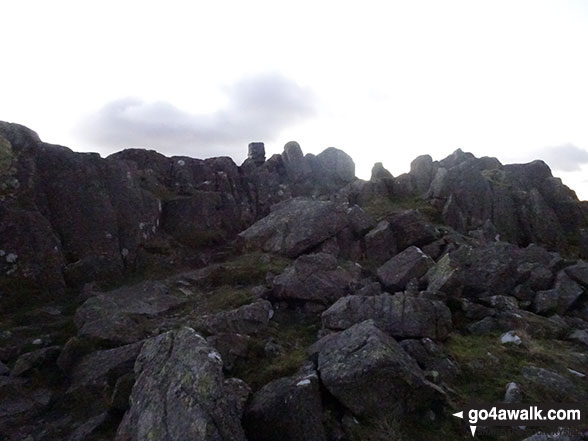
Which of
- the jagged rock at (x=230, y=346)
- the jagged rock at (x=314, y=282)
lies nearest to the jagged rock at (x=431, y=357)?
the jagged rock at (x=230, y=346)

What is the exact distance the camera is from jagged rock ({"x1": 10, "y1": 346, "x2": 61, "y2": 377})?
14156 mm

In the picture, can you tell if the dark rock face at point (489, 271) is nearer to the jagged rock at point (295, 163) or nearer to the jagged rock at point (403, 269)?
the jagged rock at point (403, 269)

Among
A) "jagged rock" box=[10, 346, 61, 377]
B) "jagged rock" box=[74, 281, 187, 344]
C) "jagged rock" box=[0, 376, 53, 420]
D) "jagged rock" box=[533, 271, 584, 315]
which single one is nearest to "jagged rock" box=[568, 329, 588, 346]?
"jagged rock" box=[533, 271, 584, 315]

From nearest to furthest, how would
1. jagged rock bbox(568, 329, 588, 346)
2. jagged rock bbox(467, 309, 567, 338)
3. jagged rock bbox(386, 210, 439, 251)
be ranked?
jagged rock bbox(568, 329, 588, 346) < jagged rock bbox(467, 309, 567, 338) < jagged rock bbox(386, 210, 439, 251)

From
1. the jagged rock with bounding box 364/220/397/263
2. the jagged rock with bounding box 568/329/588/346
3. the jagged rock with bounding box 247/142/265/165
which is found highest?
the jagged rock with bounding box 247/142/265/165

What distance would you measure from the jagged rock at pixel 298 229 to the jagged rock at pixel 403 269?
17.5ft

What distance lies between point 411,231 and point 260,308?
45.3 ft

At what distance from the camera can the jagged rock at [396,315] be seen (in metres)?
15.3

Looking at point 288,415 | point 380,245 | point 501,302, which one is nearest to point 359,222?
point 380,245

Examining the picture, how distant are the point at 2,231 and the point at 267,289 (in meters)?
12.8

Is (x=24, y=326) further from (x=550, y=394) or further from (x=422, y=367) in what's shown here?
(x=550, y=394)

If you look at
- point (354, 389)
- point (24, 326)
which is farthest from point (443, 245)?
point (24, 326)

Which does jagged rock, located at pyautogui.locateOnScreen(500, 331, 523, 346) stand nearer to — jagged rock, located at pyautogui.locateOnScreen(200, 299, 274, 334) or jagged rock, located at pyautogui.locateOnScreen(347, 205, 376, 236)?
jagged rock, located at pyautogui.locateOnScreen(200, 299, 274, 334)

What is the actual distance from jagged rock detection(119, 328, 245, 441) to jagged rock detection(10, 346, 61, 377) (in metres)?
5.18
